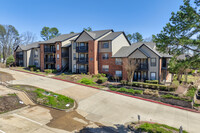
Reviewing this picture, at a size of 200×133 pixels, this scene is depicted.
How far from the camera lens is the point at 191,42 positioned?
35.1ft

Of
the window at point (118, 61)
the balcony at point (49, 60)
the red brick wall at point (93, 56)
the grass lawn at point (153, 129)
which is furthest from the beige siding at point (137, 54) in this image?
the balcony at point (49, 60)

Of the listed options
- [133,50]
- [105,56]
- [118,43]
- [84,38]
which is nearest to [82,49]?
[84,38]

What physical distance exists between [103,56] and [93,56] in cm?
249

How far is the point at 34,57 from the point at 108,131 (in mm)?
39394

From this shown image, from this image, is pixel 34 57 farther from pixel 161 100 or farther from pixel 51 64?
pixel 161 100

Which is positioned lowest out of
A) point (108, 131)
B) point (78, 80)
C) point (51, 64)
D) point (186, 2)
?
point (108, 131)

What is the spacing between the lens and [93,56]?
2977 cm

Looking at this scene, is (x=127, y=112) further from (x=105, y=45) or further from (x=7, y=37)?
(x=7, y=37)

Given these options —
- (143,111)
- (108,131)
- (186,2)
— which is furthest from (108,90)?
(186,2)

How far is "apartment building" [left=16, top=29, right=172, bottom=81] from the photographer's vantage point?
2494cm

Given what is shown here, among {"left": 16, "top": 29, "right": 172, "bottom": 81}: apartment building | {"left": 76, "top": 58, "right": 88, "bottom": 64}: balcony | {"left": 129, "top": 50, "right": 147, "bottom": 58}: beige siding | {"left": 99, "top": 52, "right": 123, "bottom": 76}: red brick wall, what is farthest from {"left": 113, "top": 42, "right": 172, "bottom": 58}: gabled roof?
{"left": 76, "top": 58, "right": 88, "bottom": 64}: balcony

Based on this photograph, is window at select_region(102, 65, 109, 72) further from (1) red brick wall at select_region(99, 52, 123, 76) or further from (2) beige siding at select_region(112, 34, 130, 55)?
(2) beige siding at select_region(112, 34, 130, 55)

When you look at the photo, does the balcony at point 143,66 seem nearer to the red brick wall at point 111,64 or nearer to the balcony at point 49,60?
the red brick wall at point 111,64

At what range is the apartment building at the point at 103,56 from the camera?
24.9 metres
